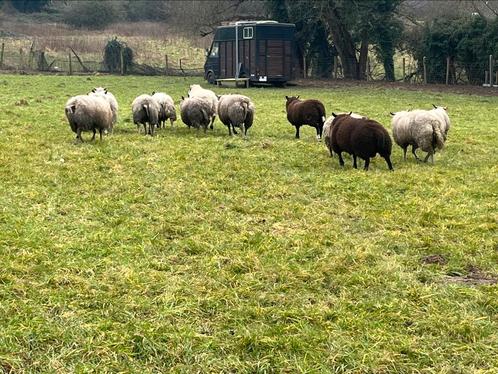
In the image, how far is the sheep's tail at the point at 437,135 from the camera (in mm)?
11703

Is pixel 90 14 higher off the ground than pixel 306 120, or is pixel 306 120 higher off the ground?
pixel 90 14

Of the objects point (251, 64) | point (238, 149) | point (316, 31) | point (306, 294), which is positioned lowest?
point (306, 294)

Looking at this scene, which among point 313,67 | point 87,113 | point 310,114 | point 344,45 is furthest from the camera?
point 313,67

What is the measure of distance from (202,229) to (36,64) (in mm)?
39287

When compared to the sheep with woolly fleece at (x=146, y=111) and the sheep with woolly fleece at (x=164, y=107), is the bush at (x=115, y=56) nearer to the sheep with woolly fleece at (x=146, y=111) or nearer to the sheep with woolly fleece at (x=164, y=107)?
the sheep with woolly fleece at (x=164, y=107)

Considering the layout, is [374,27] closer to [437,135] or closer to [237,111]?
[237,111]

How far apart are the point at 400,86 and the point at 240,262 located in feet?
93.4

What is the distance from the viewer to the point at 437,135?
11.7 metres

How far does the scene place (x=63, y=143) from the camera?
13.1 meters

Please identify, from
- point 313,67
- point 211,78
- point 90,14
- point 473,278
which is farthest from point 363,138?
point 90,14

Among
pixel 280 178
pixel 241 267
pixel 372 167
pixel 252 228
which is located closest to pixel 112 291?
pixel 241 267

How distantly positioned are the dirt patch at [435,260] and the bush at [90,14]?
6245 centimetres

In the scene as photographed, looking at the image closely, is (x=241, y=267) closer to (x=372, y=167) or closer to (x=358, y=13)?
(x=372, y=167)

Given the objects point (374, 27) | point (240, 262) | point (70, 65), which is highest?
point (374, 27)
